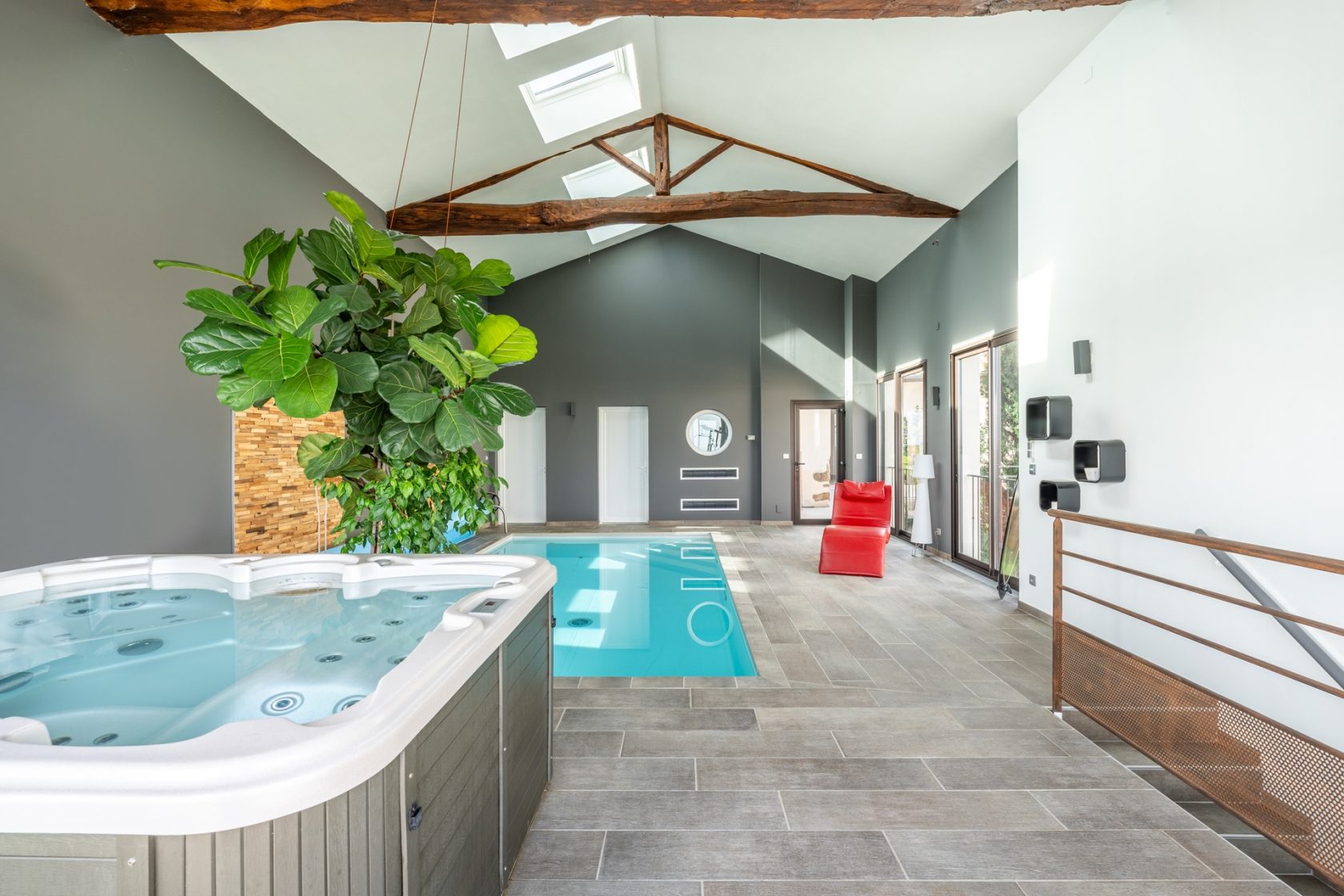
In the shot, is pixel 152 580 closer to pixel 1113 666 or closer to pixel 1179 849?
pixel 1179 849

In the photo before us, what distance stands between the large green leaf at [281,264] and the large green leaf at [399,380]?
0.42 metres

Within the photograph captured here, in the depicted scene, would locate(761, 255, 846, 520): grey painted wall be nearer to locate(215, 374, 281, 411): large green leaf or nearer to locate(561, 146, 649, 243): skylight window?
locate(561, 146, 649, 243): skylight window

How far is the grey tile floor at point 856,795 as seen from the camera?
69.9 inches

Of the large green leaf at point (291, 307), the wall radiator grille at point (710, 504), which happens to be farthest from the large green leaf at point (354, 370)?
the wall radiator grille at point (710, 504)

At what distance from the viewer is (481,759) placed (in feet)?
4.88

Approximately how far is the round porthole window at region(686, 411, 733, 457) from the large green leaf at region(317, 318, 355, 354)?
725cm

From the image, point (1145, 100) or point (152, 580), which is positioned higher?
point (1145, 100)

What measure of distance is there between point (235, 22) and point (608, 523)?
7.28 metres

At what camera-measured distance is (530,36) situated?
175 inches

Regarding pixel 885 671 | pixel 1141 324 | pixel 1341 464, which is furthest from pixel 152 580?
pixel 1141 324

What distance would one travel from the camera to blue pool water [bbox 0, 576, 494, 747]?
1.44 m

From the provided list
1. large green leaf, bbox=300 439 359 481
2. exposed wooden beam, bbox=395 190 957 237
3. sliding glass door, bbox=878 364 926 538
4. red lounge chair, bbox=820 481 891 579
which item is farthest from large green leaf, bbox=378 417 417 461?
sliding glass door, bbox=878 364 926 538

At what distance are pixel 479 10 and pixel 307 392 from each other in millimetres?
2451

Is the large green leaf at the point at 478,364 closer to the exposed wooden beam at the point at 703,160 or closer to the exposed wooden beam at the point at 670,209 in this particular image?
the exposed wooden beam at the point at 670,209
